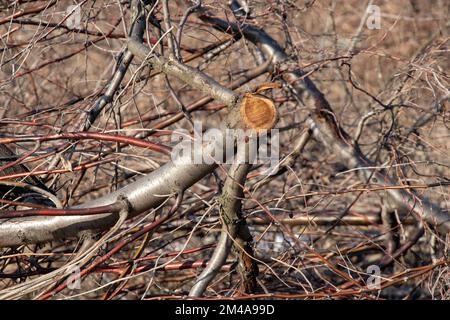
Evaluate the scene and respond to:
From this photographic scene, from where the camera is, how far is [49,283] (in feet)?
8.14

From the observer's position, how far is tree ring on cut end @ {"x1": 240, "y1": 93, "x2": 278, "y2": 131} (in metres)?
2.36

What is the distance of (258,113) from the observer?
2367 mm

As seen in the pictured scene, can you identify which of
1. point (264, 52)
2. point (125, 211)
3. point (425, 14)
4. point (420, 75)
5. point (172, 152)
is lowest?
point (125, 211)

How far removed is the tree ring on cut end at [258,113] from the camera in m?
2.36

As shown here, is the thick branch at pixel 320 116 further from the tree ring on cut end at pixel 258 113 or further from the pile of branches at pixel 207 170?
the tree ring on cut end at pixel 258 113

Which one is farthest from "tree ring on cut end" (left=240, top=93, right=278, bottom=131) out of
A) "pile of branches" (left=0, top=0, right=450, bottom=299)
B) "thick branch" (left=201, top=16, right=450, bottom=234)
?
"thick branch" (left=201, top=16, right=450, bottom=234)

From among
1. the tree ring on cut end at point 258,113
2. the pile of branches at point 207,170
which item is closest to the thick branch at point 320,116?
the pile of branches at point 207,170

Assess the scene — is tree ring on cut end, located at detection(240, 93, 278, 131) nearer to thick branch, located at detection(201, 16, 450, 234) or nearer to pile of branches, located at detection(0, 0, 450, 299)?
pile of branches, located at detection(0, 0, 450, 299)

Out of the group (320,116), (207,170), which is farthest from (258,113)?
(320,116)

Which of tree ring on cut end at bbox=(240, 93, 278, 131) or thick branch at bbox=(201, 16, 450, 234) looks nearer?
tree ring on cut end at bbox=(240, 93, 278, 131)
